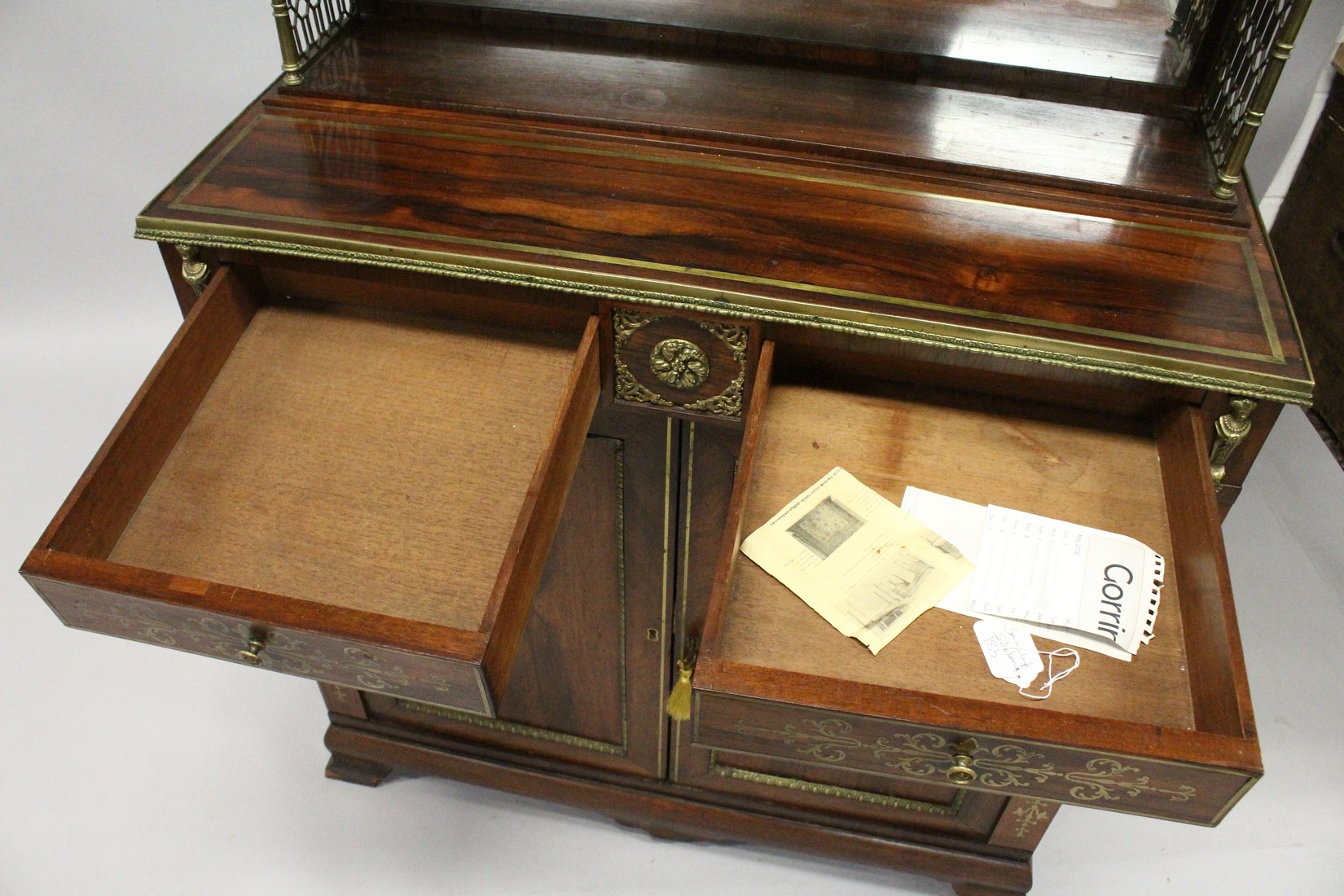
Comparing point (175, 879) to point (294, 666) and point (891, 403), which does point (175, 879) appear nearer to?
point (294, 666)

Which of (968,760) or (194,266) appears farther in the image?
(194,266)

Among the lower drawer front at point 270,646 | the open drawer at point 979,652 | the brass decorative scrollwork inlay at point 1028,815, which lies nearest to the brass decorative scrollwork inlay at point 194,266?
the lower drawer front at point 270,646

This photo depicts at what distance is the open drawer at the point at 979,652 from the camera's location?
3.01ft

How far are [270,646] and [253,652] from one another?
1.0 inches

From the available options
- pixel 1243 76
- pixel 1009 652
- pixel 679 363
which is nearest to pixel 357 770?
pixel 679 363

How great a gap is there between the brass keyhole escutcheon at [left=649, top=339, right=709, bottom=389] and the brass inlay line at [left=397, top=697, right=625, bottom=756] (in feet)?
2.45

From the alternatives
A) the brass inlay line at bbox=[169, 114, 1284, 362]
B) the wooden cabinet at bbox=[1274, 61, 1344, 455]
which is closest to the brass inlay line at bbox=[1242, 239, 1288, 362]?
the brass inlay line at bbox=[169, 114, 1284, 362]

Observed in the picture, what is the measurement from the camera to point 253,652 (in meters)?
1.02

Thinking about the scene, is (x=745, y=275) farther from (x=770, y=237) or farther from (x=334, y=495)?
(x=334, y=495)

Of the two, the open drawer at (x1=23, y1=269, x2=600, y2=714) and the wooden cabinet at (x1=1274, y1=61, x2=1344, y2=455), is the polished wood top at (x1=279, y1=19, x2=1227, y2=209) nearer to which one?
the open drawer at (x1=23, y1=269, x2=600, y2=714)

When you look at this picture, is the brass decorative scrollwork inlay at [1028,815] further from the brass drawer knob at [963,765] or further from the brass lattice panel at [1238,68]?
the brass lattice panel at [1238,68]

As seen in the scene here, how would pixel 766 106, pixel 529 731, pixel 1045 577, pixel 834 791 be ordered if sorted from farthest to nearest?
pixel 529 731 → pixel 834 791 → pixel 766 106 → pixel 1045 577

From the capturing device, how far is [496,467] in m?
1.19

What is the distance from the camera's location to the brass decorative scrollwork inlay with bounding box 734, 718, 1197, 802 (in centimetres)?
93
